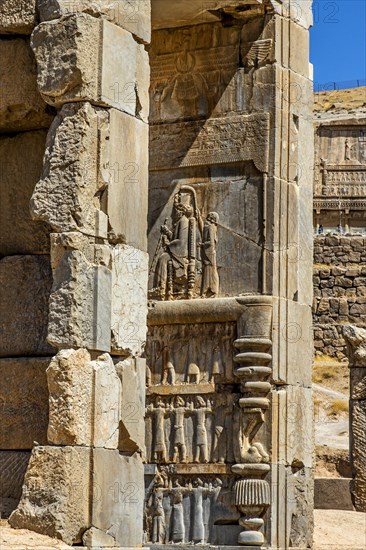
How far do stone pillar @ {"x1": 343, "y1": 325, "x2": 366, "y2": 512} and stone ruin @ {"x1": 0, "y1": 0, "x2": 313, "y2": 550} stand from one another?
5818 mm

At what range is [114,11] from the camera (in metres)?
9.27

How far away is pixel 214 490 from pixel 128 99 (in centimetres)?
471

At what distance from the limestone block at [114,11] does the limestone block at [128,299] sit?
61.1 inches

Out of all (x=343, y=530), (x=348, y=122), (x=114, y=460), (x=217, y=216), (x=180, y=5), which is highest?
(x=348, y=122)

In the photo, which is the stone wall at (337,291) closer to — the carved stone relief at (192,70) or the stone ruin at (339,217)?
the stone ruin at (339,217)

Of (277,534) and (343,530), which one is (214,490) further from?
(343,530)

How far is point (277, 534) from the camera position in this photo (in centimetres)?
1226

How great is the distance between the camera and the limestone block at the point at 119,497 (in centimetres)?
873

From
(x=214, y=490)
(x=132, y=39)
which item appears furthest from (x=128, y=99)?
(x=214, y=490)

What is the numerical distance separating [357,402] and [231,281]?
6.36m

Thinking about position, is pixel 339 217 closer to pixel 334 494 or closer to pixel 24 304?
pixel 334 494

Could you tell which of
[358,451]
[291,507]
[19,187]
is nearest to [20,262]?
[19,187]

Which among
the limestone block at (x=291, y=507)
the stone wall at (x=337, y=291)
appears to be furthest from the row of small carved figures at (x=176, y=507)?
the stone wall at (x=337, y=291)

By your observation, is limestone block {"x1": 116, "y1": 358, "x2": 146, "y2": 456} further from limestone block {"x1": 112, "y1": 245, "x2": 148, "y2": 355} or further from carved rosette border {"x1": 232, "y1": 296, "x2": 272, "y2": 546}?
carved rosette border {"x1": 232, "y1": 296, "x2": 272, "y2": 546}
